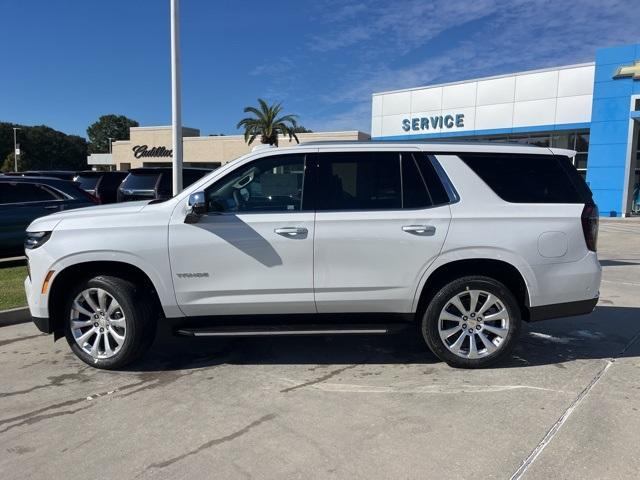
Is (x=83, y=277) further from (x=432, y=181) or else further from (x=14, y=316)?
(x=432, y=181)

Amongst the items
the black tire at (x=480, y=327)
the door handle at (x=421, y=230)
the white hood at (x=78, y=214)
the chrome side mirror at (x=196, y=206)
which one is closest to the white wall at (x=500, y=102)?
the black tire at (x=480, y=327)

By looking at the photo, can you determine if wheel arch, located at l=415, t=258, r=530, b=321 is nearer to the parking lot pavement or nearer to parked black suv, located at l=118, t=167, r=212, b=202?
the parking lot pavement

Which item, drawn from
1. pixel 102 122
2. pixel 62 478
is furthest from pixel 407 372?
pixel 102 122

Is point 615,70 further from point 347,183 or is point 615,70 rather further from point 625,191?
point 347,183

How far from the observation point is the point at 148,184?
11.4m

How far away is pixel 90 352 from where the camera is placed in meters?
4.60

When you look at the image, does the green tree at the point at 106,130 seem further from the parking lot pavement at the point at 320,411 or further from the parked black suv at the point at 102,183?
the parking lot pavement at the point at 320,411

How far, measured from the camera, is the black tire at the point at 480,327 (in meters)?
4.51

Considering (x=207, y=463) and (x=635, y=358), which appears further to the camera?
(x=635, y=358)

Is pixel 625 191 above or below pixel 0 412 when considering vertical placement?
above

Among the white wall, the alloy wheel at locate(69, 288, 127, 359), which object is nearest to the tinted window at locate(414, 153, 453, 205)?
the alloy wheel at locate(69, 288, 127, 359)

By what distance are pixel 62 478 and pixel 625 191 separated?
94.9 feet

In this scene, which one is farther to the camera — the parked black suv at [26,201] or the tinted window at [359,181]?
the parked black suv at [26,201]

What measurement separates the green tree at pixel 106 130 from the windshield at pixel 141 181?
116905mm
